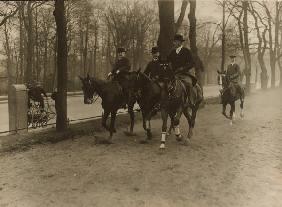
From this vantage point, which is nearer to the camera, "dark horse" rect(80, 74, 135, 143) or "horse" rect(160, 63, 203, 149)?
"horse" rect(160, 63, 203, 149)

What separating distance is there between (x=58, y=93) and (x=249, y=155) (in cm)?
595

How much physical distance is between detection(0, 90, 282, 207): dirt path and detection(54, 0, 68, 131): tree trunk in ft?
3.63

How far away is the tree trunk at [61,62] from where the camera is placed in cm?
1309

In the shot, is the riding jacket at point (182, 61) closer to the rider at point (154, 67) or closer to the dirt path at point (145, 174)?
the rider at point (154, 67)

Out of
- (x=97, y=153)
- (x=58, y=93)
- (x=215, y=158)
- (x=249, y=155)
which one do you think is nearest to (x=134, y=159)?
(x=97, y=153)

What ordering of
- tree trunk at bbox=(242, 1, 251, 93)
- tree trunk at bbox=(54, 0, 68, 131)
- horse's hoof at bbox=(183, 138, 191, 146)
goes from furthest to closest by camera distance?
tree trunk at bbox=(242, 1, 251, 93) → tree trunk at bbox=(54, 0, 68, 131) → horse's hoof at bbox=(183, 138, 191, 146)

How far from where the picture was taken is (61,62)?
13.4 meters

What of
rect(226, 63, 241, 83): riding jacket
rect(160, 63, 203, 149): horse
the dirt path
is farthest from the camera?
rect(226, 63, 241, 83): riding jacket

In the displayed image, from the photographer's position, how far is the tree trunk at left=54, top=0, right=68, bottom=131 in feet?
43.0

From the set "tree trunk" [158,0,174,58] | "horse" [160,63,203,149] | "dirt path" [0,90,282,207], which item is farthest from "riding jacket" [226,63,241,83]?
"horse" [160,63,203,149]

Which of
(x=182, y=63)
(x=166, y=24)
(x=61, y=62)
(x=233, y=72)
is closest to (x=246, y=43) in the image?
(x=233, y=72)

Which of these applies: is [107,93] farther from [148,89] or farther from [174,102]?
[174,102]

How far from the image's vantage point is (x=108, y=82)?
504 inches

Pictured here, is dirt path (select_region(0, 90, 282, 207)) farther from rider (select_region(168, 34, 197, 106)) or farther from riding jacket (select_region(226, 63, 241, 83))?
riding jacket (select_region(226, 63, 241, 83))
